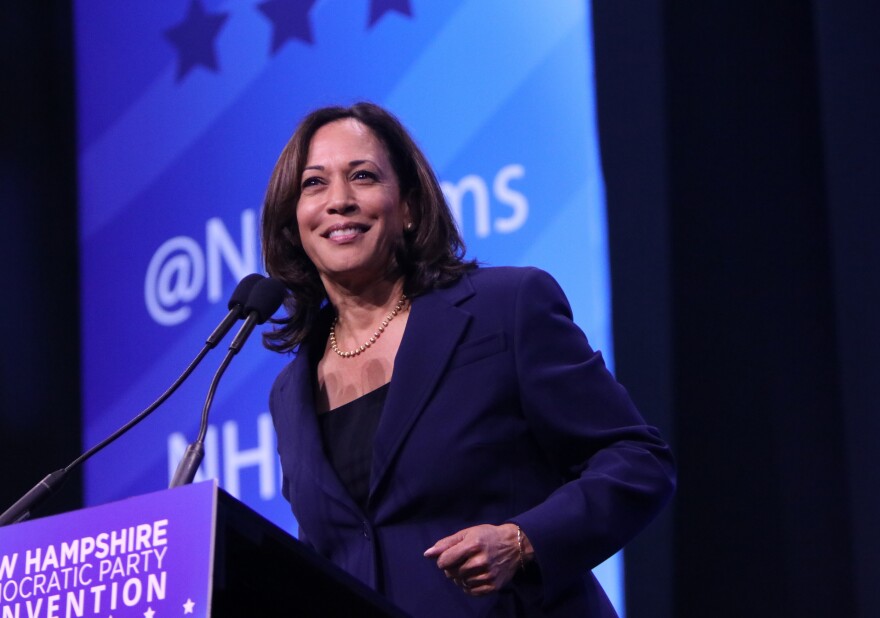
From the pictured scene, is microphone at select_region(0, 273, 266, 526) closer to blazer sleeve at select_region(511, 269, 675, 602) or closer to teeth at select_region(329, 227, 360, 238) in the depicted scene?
teeth at select_region(329, 227, 360, 238)

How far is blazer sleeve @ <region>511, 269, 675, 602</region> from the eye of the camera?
1624mm

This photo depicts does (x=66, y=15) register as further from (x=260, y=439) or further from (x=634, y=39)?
(x=634, y=39)

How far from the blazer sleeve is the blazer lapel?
12cm

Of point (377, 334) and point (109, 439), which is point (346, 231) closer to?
point (377, 334)

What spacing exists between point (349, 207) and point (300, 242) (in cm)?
23

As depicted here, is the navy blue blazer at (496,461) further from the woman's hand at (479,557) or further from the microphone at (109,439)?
the microphone at (109,439)

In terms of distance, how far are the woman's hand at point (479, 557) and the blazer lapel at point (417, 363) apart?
0.92 ft

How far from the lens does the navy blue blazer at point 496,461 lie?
5.53ft

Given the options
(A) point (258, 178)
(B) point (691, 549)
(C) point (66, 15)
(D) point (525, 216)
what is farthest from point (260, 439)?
(C) point (66, 15)

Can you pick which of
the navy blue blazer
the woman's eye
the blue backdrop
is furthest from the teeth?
the blue backdrop

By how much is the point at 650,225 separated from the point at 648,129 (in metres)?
0.22

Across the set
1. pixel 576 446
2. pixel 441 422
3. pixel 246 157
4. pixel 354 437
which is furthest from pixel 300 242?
pixel 246 157

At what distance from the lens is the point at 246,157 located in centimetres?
359

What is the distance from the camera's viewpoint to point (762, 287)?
252 centimetres
